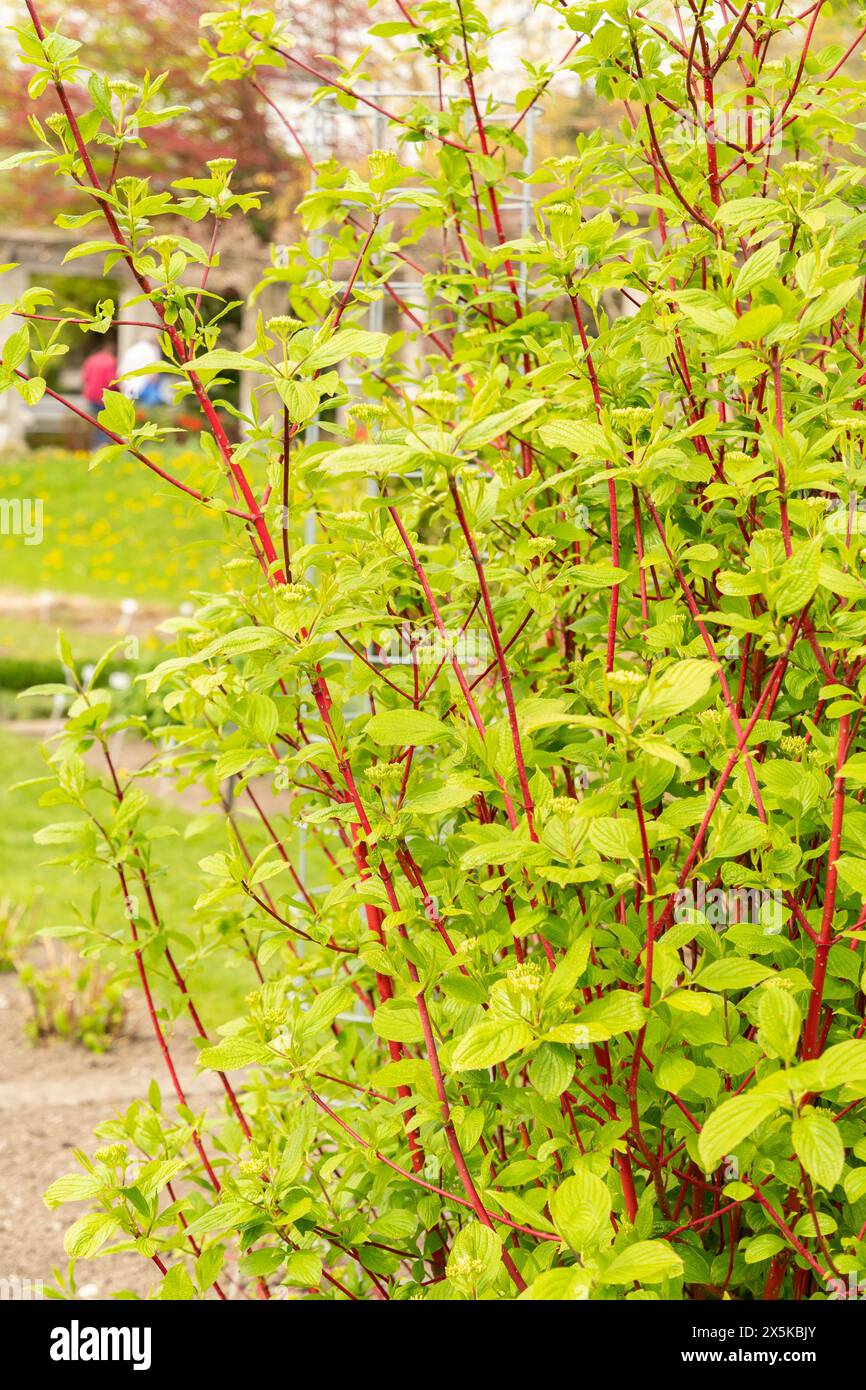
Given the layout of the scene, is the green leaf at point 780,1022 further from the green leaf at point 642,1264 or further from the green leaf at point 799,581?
the green leaf at point 799,581

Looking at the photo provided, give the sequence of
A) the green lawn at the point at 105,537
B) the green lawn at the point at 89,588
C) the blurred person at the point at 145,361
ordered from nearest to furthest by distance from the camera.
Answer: the green lawn at the point at 89,588
the green lawn at the point at 105,537
the blurred person at the point at 145,361

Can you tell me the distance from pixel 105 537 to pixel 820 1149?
29.3 ft

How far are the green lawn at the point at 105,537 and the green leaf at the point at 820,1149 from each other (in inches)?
263

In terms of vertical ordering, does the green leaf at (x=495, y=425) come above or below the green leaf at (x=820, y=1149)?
above

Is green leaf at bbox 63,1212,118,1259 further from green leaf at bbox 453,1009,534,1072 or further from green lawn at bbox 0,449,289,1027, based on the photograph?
green lawn at bbox 0,449,289,1027

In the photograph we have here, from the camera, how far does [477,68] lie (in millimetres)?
1703

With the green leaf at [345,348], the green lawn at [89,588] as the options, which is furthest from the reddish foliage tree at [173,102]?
the green leaf at [345,348]

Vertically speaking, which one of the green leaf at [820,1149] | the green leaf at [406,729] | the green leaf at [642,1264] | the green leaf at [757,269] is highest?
the green leaf at [757,269]

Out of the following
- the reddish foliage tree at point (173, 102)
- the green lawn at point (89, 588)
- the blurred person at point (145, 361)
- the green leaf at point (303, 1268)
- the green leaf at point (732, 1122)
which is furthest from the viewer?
the reddish foliage tree at point (173, 102)

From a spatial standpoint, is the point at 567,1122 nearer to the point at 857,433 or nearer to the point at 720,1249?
the point at 720,1249

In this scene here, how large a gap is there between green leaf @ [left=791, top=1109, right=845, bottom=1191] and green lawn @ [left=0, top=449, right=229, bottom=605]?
6.69m

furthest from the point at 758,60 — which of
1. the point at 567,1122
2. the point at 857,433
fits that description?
the point at 567,1122

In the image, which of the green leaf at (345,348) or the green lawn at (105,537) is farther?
the green lawn at (105,537)

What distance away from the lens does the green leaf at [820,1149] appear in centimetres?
89
